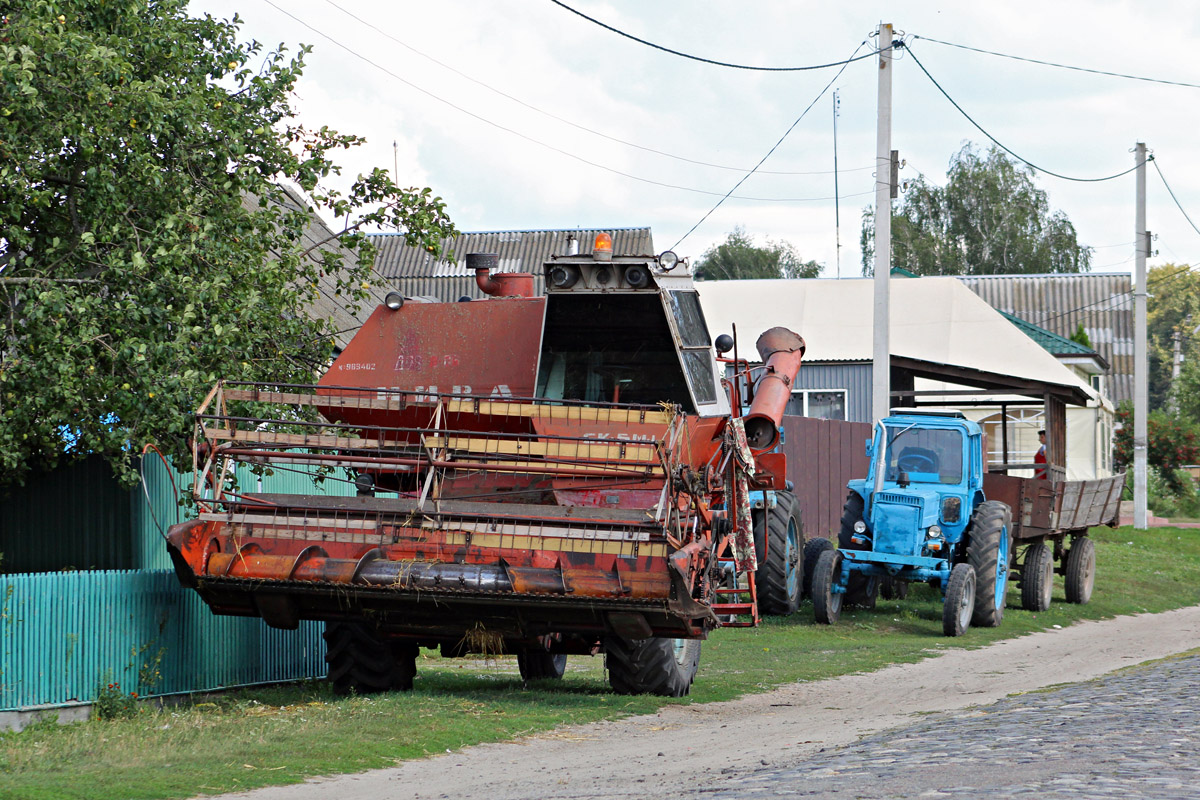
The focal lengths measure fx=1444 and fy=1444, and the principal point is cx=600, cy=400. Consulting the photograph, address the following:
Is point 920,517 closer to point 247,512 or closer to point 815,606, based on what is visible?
point 815,606

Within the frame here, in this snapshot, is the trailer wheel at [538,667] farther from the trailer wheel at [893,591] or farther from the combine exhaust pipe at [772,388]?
the trailer wheel at [893,591]

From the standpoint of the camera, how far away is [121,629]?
430 inches

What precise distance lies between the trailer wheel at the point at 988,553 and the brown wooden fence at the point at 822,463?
6.09 metres

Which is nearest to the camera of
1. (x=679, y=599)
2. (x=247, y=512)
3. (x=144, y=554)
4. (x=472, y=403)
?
(x=679, y=599)

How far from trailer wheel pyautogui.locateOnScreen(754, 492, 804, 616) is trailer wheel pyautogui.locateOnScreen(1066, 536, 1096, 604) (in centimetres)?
589

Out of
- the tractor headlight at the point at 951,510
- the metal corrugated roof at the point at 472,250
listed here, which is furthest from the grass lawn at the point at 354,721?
the metal corrugated roof at the point at 472,250

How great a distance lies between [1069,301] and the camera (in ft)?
193

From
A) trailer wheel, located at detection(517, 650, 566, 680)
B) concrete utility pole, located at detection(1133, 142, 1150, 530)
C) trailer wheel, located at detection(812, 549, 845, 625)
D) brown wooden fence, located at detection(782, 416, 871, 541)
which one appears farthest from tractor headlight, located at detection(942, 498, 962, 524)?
concrete utility pole, located at detection(1133, 142, 1150, 530)

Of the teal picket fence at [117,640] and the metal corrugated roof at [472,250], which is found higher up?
the metal corrugated roof at [472,250]

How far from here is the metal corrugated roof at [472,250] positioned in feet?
141

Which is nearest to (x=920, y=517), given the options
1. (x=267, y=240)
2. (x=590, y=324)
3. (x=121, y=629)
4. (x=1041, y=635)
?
(x=1041, y=635)

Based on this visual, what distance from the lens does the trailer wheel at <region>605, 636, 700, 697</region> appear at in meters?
11.2

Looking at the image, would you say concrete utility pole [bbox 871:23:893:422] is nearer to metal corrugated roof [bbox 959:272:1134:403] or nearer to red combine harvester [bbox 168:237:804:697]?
red combine harvester [bbox 168:237:804:697]

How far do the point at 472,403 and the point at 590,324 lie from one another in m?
1.25
